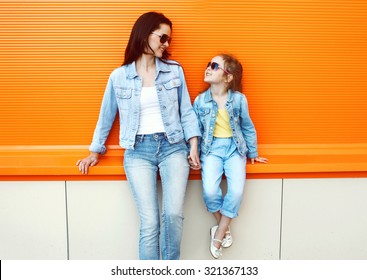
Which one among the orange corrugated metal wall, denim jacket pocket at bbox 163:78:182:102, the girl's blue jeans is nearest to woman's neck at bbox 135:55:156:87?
denim jacket pocket at bbox 163:78:182:102

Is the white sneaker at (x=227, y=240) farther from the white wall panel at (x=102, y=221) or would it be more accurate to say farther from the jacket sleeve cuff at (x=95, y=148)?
the jacket sleeve cuff at (x=95, y=148)

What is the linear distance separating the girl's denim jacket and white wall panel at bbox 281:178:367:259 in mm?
398

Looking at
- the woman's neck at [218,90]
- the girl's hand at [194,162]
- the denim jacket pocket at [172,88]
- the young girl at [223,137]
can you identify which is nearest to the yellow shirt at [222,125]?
the young girl at [223,137]

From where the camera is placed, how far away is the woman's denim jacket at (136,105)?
8.52ft

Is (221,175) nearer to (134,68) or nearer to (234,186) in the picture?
(234,186)

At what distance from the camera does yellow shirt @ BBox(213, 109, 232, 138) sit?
8.95 feet

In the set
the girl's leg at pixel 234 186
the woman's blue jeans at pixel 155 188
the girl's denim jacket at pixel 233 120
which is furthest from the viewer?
the girl's denim jacket at pixel 233 120

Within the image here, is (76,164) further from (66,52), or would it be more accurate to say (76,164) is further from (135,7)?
(135,7)

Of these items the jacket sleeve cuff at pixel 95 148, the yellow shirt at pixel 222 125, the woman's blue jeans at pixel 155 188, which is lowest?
the woman's blue jeans at pixel 155 188

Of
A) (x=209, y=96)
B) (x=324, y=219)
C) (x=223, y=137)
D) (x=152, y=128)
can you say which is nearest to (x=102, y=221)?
(x=152, y=128)

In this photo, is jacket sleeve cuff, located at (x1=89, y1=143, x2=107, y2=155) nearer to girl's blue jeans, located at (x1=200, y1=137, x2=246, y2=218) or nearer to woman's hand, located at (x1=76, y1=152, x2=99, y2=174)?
woman's hand, located at (x1=76, y1=152, x2=99, y2=174)

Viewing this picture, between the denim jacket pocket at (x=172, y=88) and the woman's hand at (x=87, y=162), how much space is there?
66cm

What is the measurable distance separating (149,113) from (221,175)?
0.64m
